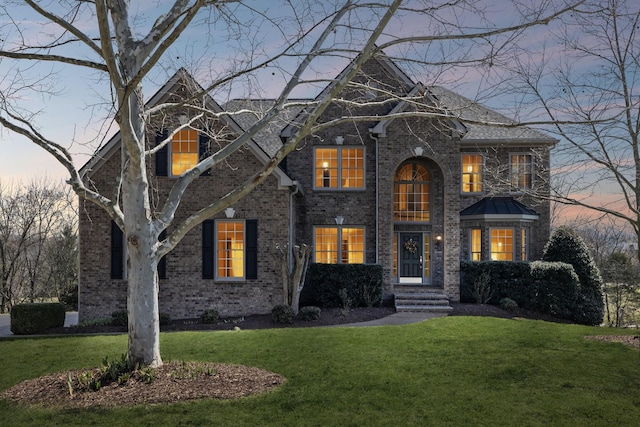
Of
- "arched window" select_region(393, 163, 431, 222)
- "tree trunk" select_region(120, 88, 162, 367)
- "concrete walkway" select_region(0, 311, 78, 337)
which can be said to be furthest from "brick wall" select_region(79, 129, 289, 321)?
"tree trunk" select_region(120, 88, 162, 367)

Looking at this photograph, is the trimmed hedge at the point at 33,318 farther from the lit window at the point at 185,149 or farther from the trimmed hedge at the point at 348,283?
the trimmed hedge at the point at 348,283

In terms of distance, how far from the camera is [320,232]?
2030cm

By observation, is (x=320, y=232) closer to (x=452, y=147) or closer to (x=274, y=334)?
(x=452, y=147)

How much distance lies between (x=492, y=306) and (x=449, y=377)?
1066 centimetres

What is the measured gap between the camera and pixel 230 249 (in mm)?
17516

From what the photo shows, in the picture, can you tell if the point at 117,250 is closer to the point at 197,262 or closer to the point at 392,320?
the point at 197,262

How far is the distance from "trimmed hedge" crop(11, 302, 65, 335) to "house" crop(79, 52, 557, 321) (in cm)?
Result: 160

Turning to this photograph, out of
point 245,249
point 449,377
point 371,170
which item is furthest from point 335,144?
point 449,377

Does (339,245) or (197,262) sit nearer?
(197,262)

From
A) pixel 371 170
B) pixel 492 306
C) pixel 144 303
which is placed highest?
pixel 371 170

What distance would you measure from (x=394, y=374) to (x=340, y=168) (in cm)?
1224

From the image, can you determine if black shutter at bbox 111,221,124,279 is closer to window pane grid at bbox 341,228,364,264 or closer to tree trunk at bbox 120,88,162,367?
window pane grid at bbox 341,228,364,264

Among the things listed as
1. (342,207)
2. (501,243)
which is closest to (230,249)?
(342,207)

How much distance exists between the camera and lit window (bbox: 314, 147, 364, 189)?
2030 centimetres
